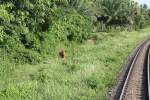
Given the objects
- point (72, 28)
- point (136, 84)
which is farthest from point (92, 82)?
point (72, 28)

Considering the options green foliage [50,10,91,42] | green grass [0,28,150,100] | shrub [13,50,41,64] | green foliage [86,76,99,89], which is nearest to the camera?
green grass [0,28,150,100]

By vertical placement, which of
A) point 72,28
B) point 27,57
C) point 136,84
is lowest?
point 136,84

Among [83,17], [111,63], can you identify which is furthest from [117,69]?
[83,17]

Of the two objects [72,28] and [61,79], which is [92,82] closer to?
[61,79]

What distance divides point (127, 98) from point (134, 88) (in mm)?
2463

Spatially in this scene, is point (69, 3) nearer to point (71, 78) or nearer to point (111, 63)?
point (111, 63)

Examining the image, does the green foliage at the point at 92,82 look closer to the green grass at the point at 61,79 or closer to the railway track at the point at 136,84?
the green grass at the point at 61,79

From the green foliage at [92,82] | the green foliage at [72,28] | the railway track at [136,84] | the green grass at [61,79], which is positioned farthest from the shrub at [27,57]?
the railway track at [136,84]

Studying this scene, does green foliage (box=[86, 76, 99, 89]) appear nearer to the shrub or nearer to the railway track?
the railway track

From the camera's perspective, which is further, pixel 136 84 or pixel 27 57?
pixel 27 57

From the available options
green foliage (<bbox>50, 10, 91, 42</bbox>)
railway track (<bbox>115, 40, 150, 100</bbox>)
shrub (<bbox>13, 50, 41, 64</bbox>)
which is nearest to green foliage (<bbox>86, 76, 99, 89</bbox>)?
railway track (<bbox>115, 40, 150, 100</bbox>)

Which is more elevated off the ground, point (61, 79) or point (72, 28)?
point (72, 28)

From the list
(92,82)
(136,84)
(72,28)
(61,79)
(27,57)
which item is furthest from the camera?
(72,28)

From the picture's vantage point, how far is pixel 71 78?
2323 cm
